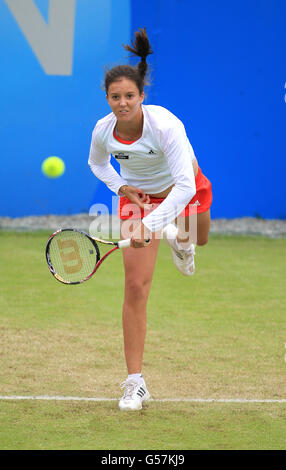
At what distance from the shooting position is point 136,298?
370 cm

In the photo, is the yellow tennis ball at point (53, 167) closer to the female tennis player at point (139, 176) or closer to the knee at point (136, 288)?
the female tennis player at point (139, 176)

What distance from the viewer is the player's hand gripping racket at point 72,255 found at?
3617 mm

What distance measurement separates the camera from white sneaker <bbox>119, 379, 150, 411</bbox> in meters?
3.52

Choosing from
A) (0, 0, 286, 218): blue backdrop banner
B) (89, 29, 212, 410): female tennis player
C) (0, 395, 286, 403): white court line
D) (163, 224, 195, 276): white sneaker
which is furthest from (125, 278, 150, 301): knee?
(0, 0, 286, 218): blue backdrop banner

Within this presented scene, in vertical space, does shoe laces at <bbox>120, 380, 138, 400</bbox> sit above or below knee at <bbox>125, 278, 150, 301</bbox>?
below

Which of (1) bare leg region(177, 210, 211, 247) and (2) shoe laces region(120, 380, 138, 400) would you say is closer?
(2) shoe laces region(120, 380, 138, 400)

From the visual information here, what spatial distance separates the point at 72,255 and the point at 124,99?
78cm

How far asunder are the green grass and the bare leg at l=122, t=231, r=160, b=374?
0.78 ft

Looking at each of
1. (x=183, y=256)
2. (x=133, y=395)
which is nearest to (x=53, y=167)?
(x=183, y=256)

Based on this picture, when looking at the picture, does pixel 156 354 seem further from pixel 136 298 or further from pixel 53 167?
pixel 53 167

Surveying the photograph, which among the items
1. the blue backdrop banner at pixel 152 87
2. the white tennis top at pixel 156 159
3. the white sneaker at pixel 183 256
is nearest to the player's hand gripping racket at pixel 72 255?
the white tennis top at pixel 156 159

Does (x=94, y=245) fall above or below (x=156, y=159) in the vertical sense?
below

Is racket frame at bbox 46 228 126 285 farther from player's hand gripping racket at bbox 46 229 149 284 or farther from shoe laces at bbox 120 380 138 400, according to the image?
shoe laces at bbox 120 380 138 400

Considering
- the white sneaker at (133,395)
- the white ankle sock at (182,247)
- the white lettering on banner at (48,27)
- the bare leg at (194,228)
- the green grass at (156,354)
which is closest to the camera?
the green grass at (156,354)
